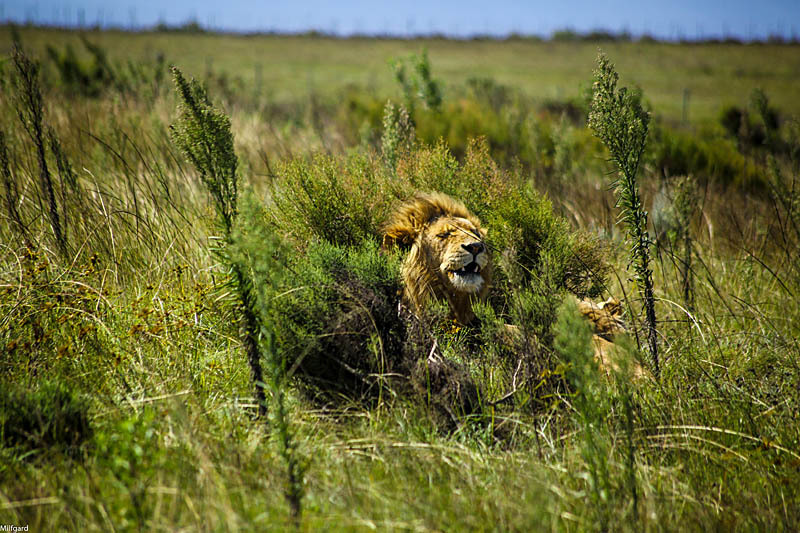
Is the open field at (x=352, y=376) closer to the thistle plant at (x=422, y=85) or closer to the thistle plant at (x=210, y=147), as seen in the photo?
the thistle plant at (x=210, y=147)

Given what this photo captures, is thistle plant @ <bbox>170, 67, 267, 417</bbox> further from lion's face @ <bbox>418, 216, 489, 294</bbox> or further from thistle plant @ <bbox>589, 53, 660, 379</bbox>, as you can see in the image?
thistle plant @ <bbox>589, 53, 660, 379</bbox>

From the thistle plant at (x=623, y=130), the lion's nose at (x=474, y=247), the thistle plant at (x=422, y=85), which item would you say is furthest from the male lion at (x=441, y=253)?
the thistle plant at (x=422, y=85)

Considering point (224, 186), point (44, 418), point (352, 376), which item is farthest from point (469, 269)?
point (44, 418)

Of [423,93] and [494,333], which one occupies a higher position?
[423,93]

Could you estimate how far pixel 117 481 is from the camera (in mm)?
1980

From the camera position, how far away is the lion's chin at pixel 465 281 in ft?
10.5

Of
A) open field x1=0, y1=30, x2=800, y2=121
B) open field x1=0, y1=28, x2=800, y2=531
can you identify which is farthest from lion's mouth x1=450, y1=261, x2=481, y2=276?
open field x1=0, y1=30, x2=800, y2=121

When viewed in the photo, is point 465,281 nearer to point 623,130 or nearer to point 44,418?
point 623,130

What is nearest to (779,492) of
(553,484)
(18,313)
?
(553,484)

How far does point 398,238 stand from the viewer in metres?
3.38

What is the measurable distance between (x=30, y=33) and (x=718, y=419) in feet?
204

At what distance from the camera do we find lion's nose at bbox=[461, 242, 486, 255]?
3129mm

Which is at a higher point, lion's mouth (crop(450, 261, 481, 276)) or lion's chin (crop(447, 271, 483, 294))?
lion's mouth (crop(450, 261, 481, 276))

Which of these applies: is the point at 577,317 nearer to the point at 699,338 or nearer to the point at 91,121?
the point at 699,338
